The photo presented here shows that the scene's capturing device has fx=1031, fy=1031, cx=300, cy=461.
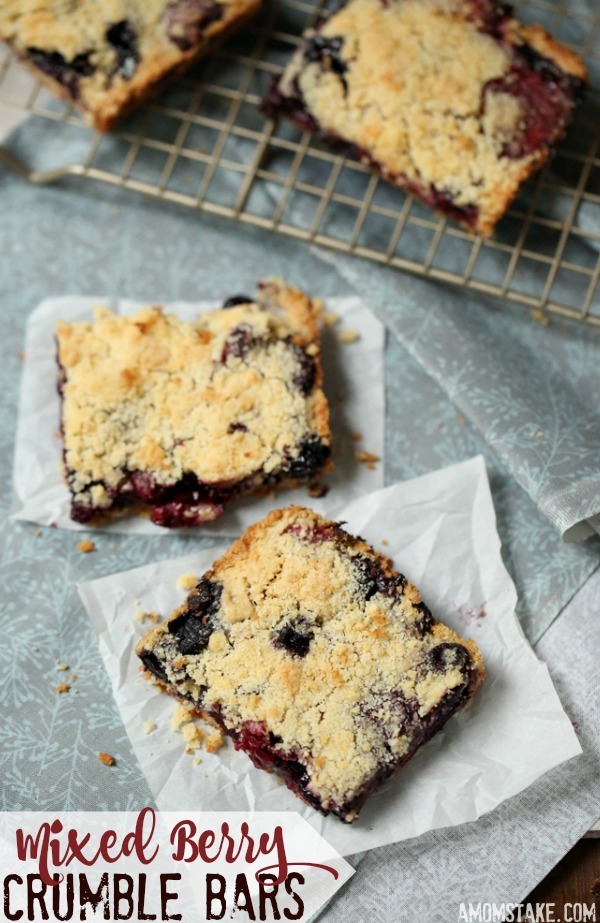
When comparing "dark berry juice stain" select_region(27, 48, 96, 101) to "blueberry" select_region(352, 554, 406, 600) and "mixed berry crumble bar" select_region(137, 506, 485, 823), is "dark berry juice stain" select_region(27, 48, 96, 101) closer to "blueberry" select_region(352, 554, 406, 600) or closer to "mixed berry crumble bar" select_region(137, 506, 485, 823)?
"mixed berry crumble bar" select_region(137, 506, 485, 823)

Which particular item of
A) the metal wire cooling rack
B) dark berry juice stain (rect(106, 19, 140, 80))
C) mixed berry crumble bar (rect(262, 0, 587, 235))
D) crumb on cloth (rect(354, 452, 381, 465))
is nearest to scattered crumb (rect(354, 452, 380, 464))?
crumb on cloth (rect(354, 452, 381, 465))

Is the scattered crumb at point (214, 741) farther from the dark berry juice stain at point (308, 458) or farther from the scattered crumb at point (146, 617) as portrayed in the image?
the dark berry juice stain at point (308, 458)

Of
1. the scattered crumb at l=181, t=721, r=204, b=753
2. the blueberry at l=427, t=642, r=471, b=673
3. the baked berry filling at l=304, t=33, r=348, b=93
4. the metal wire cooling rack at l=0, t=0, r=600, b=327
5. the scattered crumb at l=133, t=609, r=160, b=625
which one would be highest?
the baked berry filling at l=304, t=33, r=348, b=93

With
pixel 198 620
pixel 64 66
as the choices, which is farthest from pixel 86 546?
pixel 64 66

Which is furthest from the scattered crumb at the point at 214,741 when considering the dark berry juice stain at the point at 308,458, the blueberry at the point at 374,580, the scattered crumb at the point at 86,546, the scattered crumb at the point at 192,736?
the dark berry juice stain at the point at 308,458

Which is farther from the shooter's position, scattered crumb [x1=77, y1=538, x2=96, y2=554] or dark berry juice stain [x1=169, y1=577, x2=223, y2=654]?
scattered crumb [x1=77, y1=538, x2=96, y2=554]

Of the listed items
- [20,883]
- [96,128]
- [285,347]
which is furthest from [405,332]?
[20,883]
